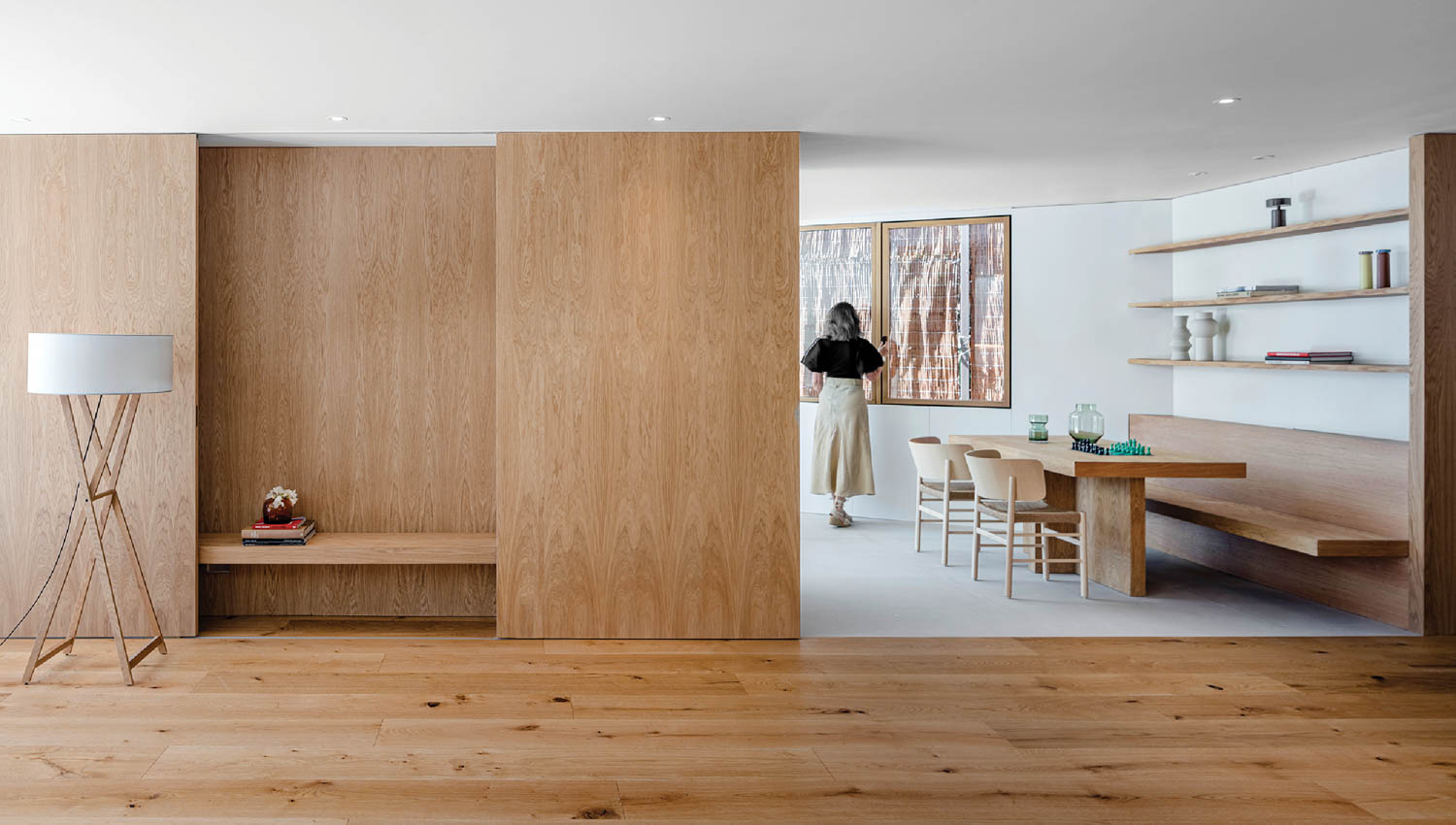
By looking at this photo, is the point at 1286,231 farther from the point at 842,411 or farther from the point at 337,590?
the point at 337,590

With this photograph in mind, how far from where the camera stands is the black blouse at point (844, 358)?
7789 mm

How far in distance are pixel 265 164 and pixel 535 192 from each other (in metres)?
1.45

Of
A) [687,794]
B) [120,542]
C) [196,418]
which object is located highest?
[196,418]

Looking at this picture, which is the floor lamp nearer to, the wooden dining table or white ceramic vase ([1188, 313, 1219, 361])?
the wooden dining table

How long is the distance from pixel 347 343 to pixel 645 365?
154 cm

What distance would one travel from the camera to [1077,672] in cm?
433

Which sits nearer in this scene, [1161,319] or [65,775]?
[65,775]

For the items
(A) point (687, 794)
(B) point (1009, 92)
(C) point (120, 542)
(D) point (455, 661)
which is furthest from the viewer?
(C) point (120, 542)

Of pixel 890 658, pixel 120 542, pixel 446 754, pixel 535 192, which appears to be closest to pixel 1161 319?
pixel 890 658

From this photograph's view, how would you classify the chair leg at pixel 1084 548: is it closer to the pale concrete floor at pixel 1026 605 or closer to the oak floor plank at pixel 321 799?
the pale concrete floor at pixel 1026 605

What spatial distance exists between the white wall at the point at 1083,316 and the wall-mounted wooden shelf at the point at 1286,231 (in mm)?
198

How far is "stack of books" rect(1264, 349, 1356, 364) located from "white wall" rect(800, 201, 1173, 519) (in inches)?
58.5

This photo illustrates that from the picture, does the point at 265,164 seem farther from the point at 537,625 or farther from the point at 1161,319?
the point at 1161,319

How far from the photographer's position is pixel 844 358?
7.79m
